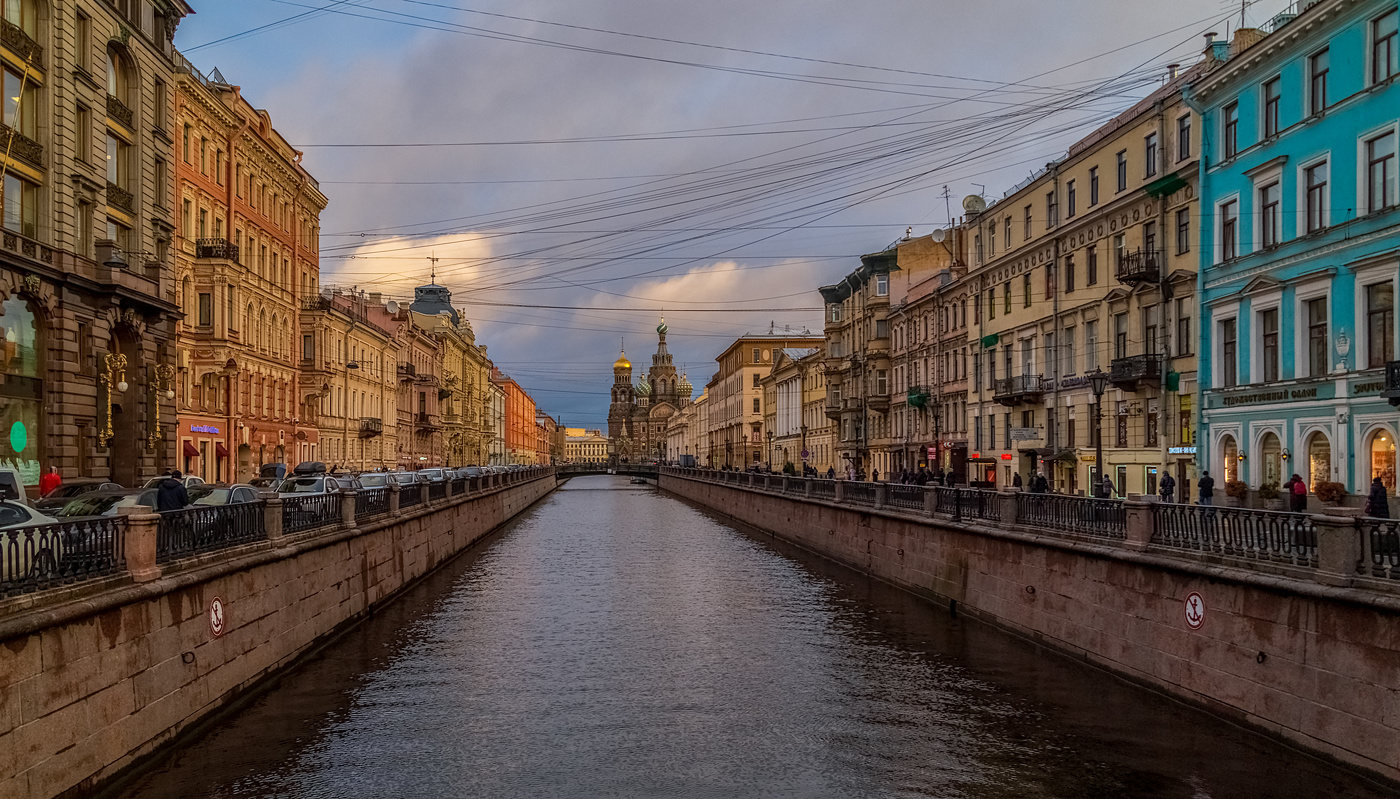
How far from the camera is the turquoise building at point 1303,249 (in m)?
23.3

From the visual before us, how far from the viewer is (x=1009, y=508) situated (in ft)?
74.7

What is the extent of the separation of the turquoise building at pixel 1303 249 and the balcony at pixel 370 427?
51587 mm

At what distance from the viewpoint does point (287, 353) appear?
56156mm

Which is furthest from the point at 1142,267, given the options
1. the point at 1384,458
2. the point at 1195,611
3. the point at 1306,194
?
the point at 1195,611

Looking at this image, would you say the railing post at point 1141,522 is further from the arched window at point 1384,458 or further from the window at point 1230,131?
the window at point 1230,131

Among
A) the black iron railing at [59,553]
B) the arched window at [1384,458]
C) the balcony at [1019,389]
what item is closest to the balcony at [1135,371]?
the balcony at [1019,389]

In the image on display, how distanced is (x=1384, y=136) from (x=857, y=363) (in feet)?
148

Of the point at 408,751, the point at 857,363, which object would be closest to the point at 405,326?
the point at 857,363

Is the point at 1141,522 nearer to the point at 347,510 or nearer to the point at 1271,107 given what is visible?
the point at 1271,107

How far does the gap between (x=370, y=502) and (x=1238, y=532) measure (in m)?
20.6

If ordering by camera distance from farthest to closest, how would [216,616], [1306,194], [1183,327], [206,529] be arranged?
[1183,327] → [1306,194] → [206,529] → [216,616]

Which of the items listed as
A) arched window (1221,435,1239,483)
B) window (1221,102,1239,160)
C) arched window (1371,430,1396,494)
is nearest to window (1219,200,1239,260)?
window (1221,102,1239,160)

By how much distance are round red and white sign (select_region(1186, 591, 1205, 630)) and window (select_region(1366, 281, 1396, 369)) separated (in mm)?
11345

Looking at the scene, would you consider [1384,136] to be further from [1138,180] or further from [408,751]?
[408,751]
